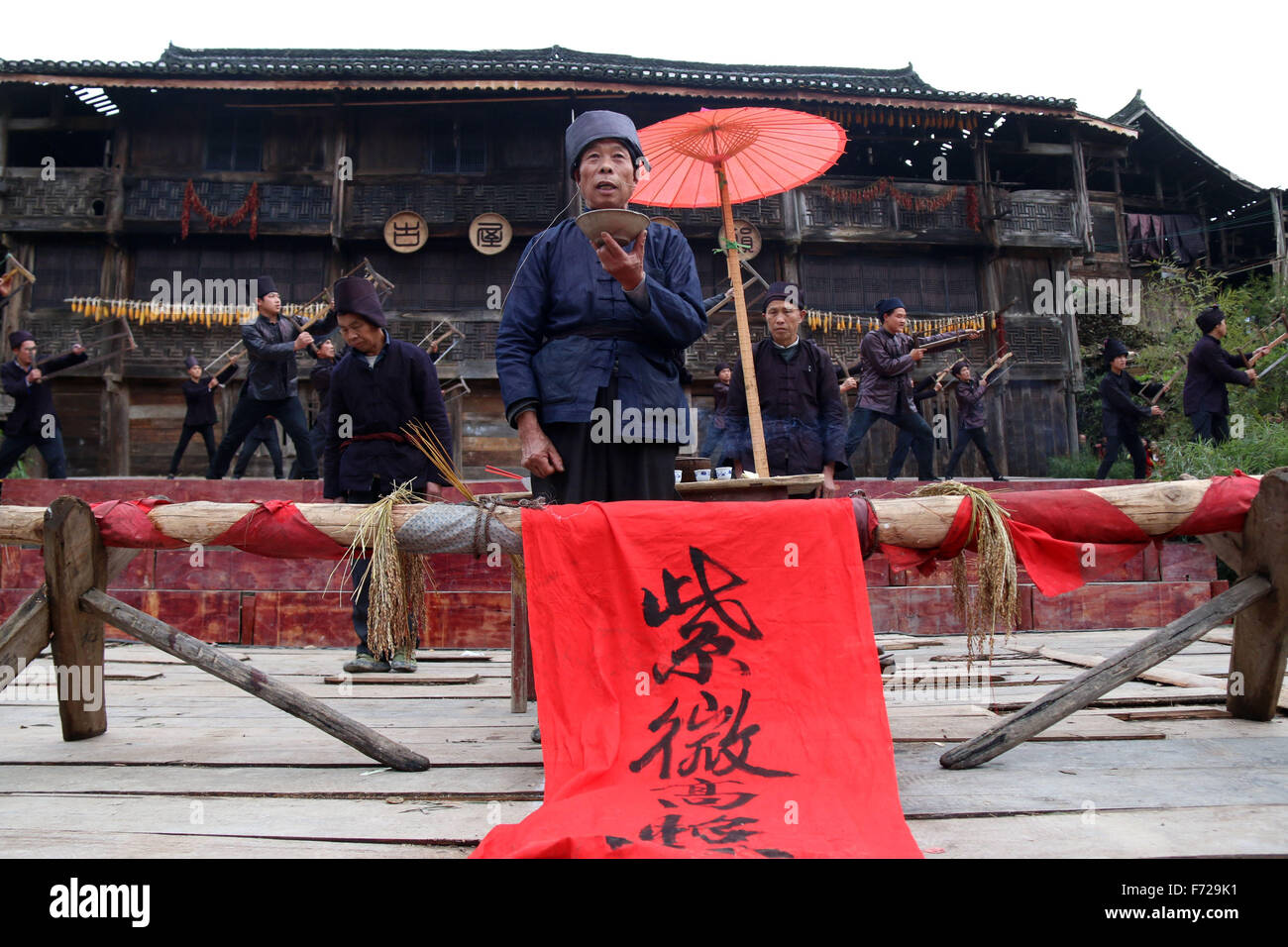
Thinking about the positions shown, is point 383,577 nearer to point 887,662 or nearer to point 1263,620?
point 1263,620

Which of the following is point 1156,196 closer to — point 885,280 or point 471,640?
point 885,280

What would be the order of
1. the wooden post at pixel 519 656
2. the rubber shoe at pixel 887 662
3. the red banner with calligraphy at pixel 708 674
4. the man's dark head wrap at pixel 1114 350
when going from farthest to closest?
the man's dark head wrap at pixel 1114 350, the rubber shoe at pixel 887 662, the wooden post at pixel 519 656, the red banner with calligraphy at pixel 708 674

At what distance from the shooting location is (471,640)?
608 centimetres

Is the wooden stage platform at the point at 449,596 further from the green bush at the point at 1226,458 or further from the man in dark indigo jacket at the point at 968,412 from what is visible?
the man in dark indigo jacket at the point at 968,412

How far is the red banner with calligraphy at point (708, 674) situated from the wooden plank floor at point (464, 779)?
0.24 m

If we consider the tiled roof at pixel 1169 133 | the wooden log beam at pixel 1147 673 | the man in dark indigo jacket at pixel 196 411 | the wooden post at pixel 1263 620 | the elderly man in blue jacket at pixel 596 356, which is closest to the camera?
the wooden post at pixel 1263 620

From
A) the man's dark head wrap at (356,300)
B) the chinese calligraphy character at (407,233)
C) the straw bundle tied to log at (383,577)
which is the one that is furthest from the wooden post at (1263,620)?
the chinese calligraphy character at (407,233)

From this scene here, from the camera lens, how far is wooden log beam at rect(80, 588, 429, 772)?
253 centimetres

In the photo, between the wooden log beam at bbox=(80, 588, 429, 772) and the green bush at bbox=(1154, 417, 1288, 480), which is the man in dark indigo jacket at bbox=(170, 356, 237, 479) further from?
the green bush at bbox=(1154, 417, 1288, 480)

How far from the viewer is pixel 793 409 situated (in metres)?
5.69

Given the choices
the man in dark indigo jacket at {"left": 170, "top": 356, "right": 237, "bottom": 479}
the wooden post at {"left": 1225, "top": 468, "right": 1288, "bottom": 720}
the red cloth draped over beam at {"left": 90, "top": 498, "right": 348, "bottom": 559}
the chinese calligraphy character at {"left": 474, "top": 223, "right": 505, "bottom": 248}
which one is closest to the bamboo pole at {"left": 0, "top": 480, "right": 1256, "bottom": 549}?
the red cloth draped over beam at {"left": 90, "top": 498, "right": 348, "bottom": 559}

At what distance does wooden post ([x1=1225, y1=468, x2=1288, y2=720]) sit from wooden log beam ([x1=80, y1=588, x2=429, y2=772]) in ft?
8.97

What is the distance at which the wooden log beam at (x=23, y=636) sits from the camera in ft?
8.79
